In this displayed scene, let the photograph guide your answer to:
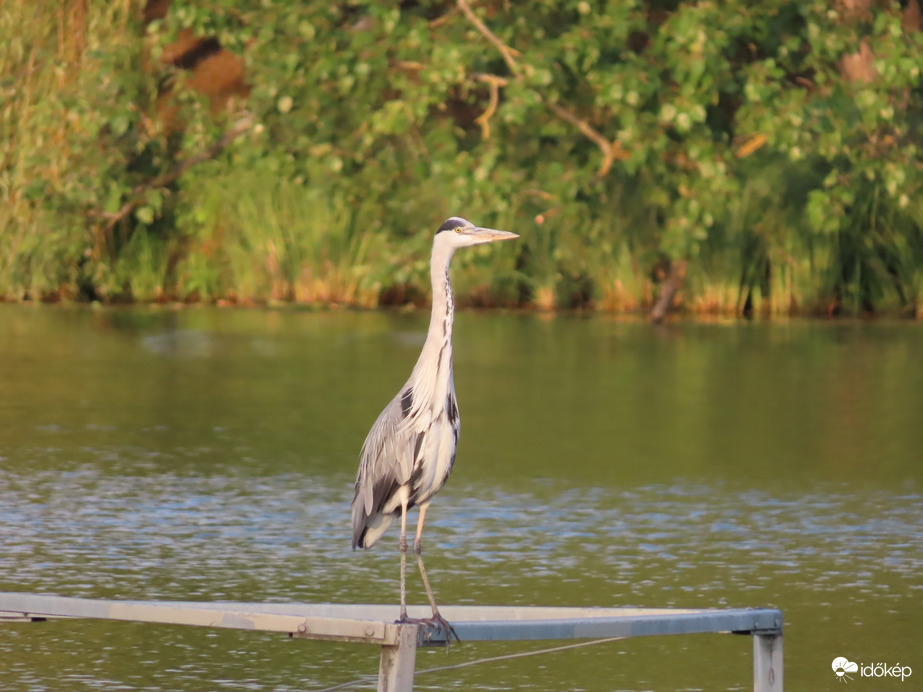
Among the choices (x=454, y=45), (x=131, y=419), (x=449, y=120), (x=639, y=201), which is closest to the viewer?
(x=131, y=419)

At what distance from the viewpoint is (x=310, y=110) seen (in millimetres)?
20906

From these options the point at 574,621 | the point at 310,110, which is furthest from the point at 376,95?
the point at 574,621

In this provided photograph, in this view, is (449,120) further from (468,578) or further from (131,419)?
(468,578)

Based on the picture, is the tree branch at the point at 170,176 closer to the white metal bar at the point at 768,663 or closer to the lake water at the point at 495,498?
the lake water at the point at 495,498

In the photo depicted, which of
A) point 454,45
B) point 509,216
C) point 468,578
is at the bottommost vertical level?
point 468,578

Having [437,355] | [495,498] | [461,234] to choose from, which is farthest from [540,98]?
[437,355]

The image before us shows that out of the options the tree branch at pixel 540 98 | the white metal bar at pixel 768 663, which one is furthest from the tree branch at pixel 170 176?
the white metal bar at pixel 768 663

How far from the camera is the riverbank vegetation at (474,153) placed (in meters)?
19.9

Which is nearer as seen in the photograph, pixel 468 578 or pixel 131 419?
pixel 468 578

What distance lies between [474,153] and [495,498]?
Answer: 10278mm

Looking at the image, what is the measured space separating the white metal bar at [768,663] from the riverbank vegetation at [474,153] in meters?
13.8

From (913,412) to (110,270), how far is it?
39.3 ft

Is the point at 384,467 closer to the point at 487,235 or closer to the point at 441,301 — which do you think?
the point at 441,301

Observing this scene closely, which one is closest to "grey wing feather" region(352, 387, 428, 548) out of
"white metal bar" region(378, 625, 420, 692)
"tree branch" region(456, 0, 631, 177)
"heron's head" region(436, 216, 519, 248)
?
"heron's head" region(436, 216, 519, 248)
